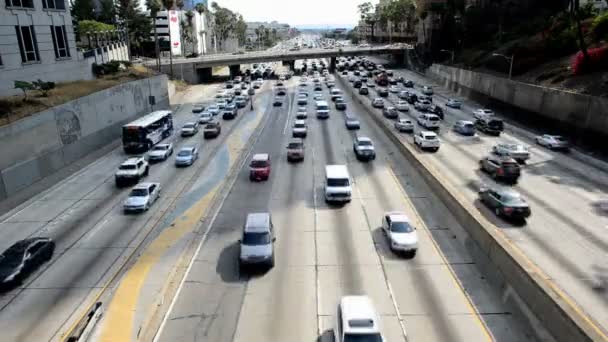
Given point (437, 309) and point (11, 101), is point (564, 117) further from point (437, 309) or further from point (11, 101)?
point (11, 101)

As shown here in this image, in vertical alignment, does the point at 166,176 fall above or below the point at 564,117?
below

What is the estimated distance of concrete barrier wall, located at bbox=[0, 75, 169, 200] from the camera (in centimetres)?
3578

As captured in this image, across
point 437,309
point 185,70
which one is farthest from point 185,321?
point 185,70

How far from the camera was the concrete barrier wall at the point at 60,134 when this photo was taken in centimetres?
3578

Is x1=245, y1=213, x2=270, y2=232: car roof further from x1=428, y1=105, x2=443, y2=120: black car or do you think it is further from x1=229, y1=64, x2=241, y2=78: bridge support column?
x1=229, y1=64, x2=241, y2=78: bridge support column

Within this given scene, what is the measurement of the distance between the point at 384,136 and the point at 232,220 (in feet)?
92.4

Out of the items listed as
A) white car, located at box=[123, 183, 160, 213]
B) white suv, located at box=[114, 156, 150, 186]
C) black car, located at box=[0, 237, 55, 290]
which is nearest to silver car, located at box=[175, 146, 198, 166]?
white suv, located at box=[114, 156, 150, 186]

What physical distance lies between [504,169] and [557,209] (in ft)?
20.8

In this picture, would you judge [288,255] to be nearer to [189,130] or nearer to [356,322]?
[356,322]

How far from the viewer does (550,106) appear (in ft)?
178

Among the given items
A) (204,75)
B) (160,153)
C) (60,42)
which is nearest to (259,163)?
(160,153)

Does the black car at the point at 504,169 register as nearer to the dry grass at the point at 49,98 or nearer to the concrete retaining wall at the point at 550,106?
the concrete retaining wall at the point at 550,106

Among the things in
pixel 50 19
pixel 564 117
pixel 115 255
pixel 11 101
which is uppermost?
pixel 50 19

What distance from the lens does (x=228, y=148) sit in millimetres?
52031
